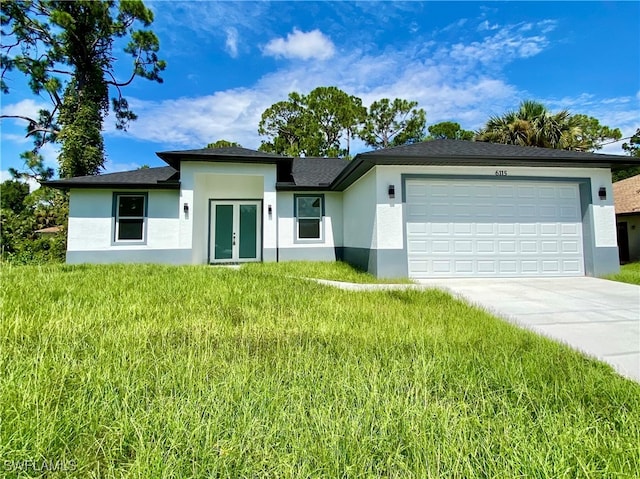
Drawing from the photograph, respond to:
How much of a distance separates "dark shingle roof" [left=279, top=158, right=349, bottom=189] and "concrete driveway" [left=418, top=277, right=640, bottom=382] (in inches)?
232

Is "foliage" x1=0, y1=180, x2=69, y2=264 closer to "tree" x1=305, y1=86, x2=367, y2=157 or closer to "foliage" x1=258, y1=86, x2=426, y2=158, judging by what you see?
"foliage" x1=258, y1=86, x2=426, y2=158

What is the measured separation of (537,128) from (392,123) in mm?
14045

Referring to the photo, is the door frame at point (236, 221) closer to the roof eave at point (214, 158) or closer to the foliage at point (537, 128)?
the roof eave at point (214, 158)

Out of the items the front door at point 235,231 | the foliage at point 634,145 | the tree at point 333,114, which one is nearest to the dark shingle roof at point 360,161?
the front door at point 235,231

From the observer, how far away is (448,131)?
85.0 ft

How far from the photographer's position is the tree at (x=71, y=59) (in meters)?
15.5

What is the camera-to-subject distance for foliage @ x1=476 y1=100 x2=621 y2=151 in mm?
13344

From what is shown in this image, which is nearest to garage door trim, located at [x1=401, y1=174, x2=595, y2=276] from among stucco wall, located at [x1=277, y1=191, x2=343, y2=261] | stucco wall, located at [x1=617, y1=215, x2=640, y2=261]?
stucco wall, located at [x1=277, y1=191, x2=343, y2=261]

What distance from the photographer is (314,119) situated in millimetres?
24828

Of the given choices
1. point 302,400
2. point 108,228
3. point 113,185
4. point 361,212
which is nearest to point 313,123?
point 113,185

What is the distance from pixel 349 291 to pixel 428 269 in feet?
10.6

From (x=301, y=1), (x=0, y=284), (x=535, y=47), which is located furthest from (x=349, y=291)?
(x=535, y=47)

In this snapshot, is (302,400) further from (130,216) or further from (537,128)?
(537,128)

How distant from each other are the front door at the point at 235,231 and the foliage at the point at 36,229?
6.78 meters
